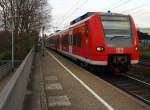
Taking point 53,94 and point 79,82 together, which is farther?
point 79,82

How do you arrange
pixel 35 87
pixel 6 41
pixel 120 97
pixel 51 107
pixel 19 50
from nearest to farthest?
pixel 51 107, pixel 120 97, pixel 35 87, pixel 19 50, pixel 6 41

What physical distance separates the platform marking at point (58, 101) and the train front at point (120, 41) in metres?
5.88

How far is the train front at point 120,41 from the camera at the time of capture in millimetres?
16828

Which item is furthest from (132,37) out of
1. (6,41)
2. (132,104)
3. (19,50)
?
(6,41)

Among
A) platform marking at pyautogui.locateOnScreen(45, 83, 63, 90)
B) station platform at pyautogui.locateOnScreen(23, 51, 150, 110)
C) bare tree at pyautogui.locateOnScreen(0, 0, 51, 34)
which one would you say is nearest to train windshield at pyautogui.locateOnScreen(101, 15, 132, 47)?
station platform at pyautogui.locateOnScreen(23, 51, 150, 110)

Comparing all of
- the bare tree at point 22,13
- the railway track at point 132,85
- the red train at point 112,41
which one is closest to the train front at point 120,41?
the red train at point 112,41

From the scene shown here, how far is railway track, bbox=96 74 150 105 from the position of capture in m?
13.3

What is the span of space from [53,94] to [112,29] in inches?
253

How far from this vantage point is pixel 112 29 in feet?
57.1

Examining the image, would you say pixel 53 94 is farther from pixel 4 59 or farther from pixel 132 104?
pixel 4 59

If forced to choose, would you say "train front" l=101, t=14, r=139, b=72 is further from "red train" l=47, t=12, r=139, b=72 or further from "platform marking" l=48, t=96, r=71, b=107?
"platform marking" l=48, t=96, r=71, b=107

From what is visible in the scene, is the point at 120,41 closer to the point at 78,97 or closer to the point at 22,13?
the point at 78,97

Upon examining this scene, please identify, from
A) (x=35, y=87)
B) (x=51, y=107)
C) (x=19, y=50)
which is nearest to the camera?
(x=51, y=107)

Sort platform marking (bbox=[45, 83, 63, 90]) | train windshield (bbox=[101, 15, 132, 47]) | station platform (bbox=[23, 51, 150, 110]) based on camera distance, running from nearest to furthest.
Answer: station platform (bbox=[23, 51, 150, 110]) → platform marking (bbox=[45, 83, 63, 90]) → train windshield (bbox=[101, 15, 132, 47])
